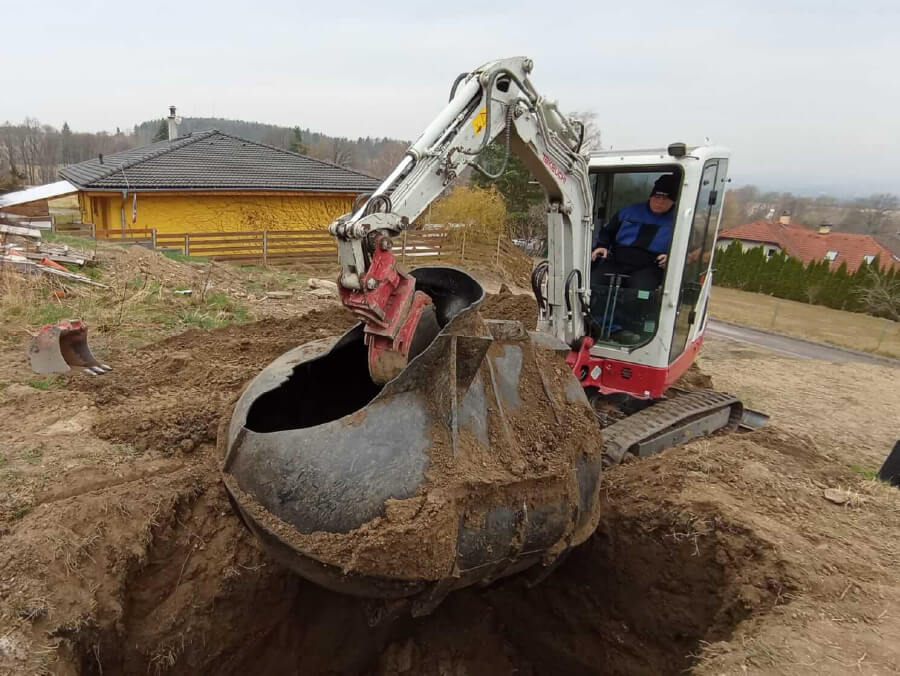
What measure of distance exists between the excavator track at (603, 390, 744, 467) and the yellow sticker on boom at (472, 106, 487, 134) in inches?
102

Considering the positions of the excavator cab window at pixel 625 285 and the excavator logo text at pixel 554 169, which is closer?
the excavator logo text at pixel 554 169

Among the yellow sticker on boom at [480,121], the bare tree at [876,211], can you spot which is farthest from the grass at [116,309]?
the bare tree at [876,211]

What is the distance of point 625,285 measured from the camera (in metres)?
5.23

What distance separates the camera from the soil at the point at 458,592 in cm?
294

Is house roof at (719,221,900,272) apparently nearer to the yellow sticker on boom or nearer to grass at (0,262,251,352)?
grass at (0,262,251,352)

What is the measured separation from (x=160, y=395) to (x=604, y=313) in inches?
165

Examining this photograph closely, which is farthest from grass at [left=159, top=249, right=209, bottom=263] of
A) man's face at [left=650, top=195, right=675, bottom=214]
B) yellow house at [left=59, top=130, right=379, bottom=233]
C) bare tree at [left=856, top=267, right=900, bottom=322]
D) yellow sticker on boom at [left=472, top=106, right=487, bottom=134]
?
bare tree at [left=856, top=267, right=900, bottom=322]

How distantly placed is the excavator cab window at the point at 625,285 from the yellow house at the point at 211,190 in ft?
50.9

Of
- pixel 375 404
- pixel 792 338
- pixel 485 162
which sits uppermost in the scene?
pixel 485 162

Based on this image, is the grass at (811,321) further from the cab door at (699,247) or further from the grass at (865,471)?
the cab door at (699,247)

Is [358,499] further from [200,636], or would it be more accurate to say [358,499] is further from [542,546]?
[200,636]

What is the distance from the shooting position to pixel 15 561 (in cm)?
310

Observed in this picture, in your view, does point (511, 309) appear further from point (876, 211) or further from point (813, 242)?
point (876, 211)

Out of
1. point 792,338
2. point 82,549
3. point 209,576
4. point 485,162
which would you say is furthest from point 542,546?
point 792,338
